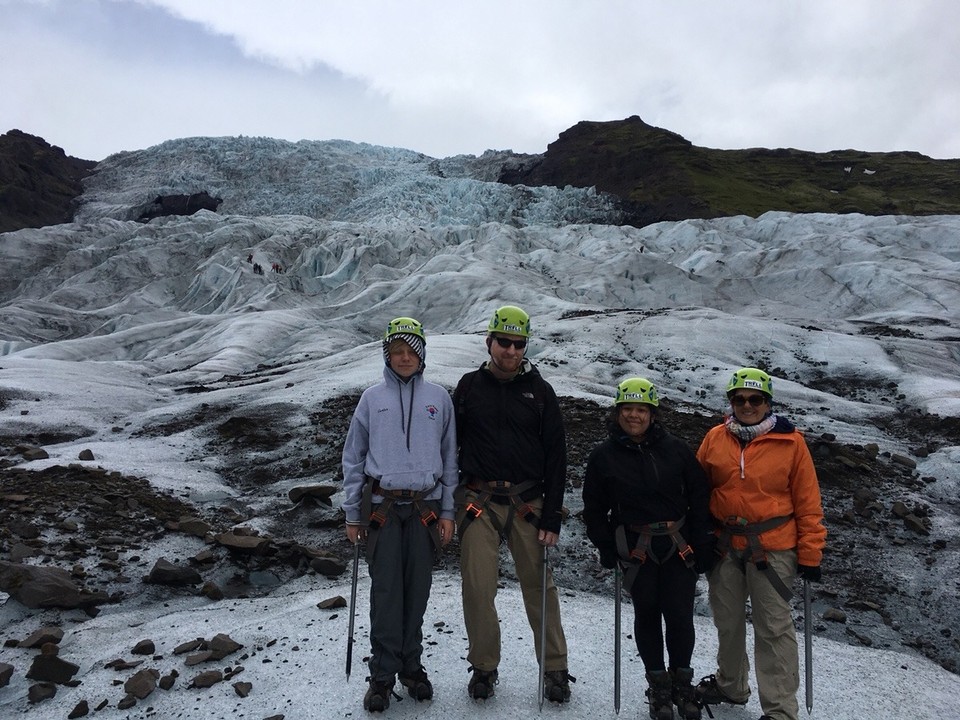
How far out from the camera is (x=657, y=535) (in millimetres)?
4906

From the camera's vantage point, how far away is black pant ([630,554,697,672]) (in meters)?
4.87

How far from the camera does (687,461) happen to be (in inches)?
196

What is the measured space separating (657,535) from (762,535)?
0.84 meters

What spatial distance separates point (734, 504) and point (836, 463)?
27.9 feet

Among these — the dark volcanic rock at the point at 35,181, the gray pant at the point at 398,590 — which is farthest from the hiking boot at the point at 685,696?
the dark volcanic rock at the point at 35,181

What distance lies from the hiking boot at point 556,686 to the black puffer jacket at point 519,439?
4.21ft

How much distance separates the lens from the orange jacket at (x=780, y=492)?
16.0 feet

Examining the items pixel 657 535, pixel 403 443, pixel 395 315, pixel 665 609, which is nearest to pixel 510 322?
pixel 403 443

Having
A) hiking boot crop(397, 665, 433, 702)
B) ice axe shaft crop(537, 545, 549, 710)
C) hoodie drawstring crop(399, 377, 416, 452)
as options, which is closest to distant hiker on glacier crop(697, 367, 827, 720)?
ice axe shaft crop(537, 545, 549, 710)

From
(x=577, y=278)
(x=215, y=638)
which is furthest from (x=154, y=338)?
(x=215, y=638)

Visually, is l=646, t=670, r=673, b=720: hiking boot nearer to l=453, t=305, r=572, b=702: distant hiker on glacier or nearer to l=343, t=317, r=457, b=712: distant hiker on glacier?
l=453, t=305, r=572, b=702: distant hiker on glacier

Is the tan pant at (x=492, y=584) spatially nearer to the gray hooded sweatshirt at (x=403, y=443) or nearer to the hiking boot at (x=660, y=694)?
the gray hooded sweatshirt at (x=403, y=443)

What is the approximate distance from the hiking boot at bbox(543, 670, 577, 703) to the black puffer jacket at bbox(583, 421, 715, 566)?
1.05 metres

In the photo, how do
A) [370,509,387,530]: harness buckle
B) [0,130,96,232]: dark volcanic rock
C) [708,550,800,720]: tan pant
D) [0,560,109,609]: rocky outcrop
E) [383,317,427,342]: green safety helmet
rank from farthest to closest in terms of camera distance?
[0,130,96,232]: dark volcanic rock
[0,560,109,609]: rocky outcrop
[383,317,427,342]: green safety helmet
[370,509,387,530]: harness buckle
[708,550,800,720]: tan pant
